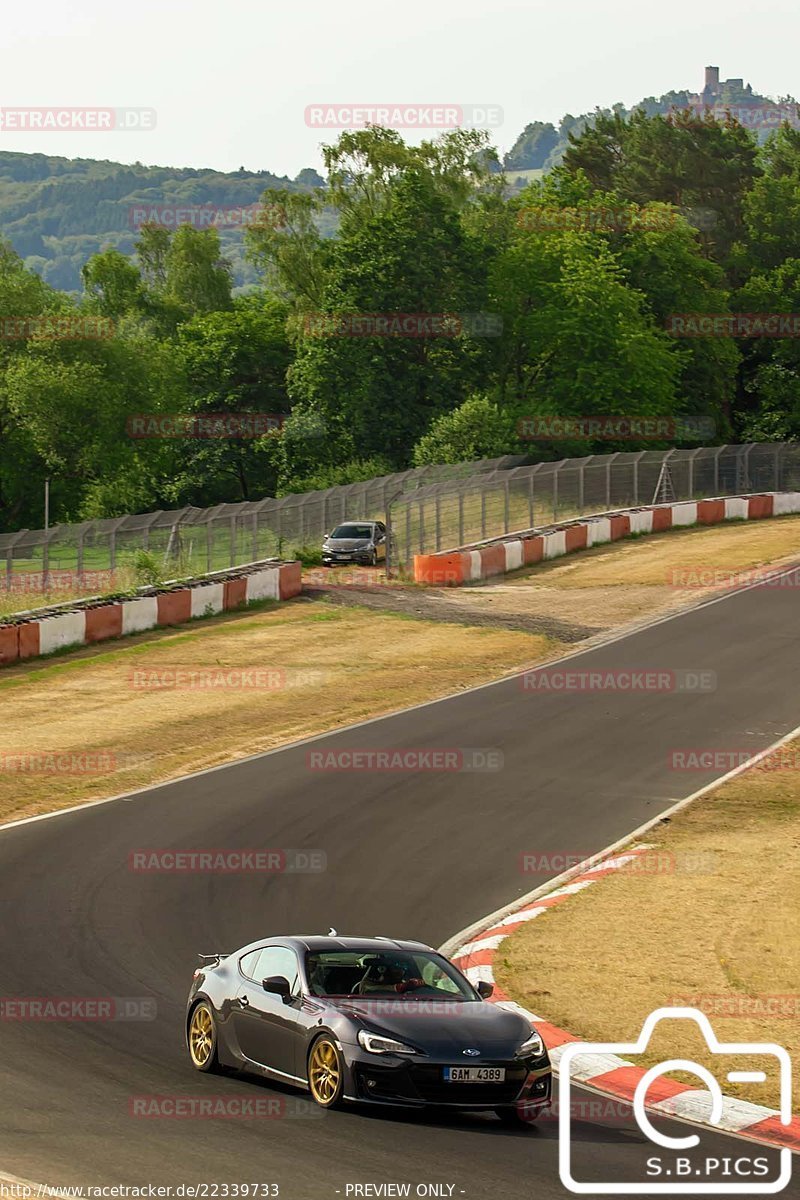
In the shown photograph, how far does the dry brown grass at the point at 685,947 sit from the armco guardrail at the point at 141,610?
59.7 ft

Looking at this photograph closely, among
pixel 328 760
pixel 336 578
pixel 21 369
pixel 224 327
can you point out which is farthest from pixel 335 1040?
pixel 224 327

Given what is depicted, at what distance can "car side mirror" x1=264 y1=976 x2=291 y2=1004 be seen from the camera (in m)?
12.0

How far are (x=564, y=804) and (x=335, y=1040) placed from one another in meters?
12.6

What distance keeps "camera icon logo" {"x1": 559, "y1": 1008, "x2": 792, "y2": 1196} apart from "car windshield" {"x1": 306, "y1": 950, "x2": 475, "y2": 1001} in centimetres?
104

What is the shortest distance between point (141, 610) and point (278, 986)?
28.3m

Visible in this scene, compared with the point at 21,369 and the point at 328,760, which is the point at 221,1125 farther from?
the point at 21,369

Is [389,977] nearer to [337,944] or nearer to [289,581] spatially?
[337,944]

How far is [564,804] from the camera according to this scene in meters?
23.5

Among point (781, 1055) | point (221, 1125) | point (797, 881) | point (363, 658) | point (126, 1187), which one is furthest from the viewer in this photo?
point (363, 658)

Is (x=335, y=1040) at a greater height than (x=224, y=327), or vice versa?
(x=224, y=327)

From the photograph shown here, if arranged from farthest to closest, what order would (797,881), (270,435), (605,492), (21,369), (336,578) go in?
(270,435), (21,369), (605,492), (336,578), (797,881)

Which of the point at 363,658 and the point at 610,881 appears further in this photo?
the point at 363,658

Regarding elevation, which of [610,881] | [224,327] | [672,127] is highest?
[672,127]

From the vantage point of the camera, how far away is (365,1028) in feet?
36.9
